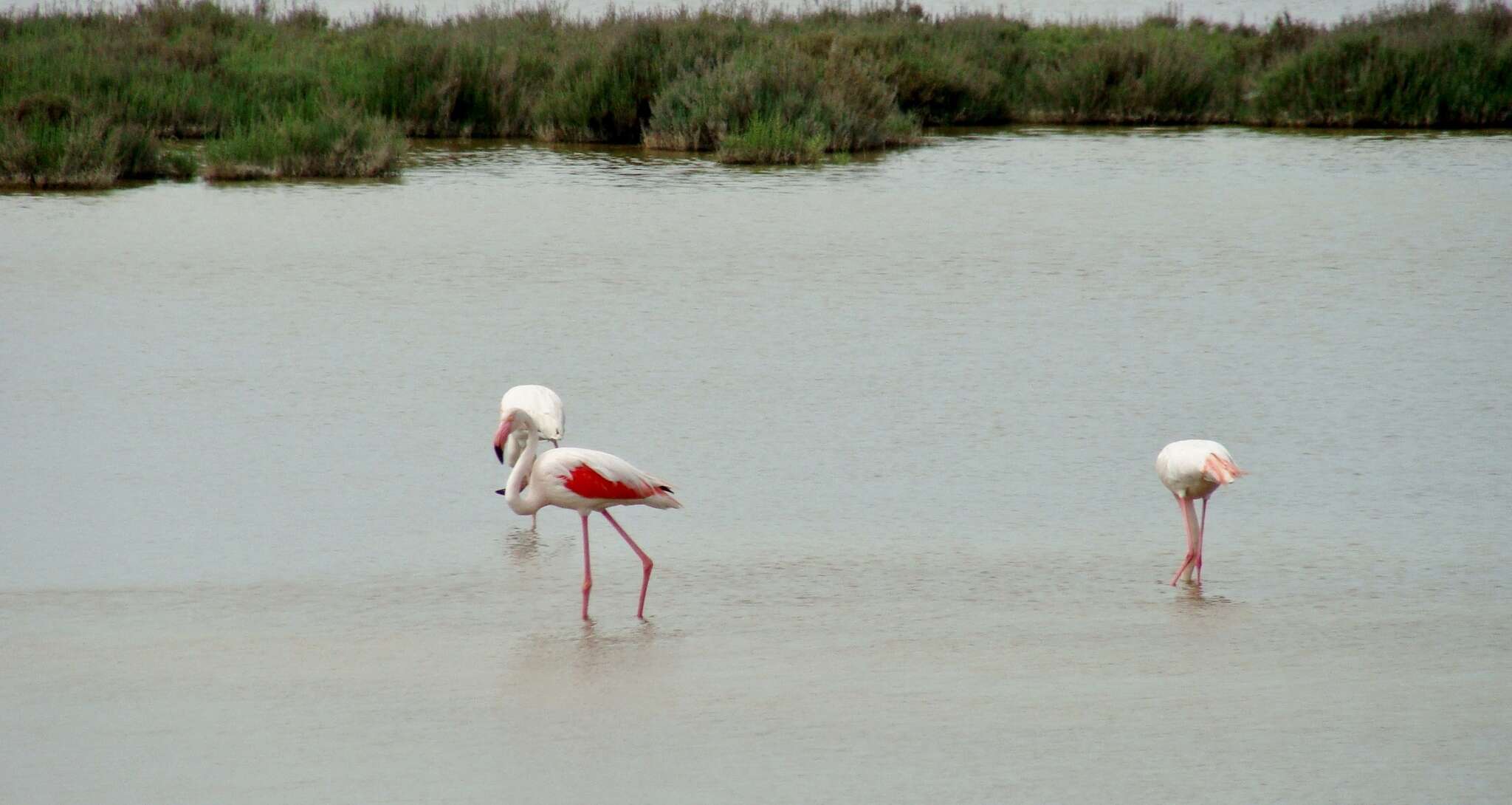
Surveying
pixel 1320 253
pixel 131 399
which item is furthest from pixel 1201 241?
pixel 131 399

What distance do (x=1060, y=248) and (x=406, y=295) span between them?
17.0 feet

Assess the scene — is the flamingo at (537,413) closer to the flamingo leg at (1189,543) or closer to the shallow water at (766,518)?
the shallow water at (766,518)

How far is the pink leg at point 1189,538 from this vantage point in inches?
264

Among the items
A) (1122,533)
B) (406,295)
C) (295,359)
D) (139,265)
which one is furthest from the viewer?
(139,265)

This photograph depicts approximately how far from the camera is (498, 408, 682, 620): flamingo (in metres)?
6.53

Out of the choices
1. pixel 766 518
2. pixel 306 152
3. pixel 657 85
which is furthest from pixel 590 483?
pixel 657 85

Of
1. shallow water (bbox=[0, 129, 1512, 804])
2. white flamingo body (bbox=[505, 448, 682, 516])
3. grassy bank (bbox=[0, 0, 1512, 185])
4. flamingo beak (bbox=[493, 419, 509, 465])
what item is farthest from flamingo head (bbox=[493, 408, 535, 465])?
grassy bank (bbox=[0, 0, 1512, 185])

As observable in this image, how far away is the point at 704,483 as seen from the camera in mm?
7977

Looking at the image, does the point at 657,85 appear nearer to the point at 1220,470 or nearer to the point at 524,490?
the point at 524,490

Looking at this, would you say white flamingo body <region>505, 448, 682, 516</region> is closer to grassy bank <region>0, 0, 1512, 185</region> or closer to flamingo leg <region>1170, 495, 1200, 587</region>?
flamingo leg <region>1170, 495, 1200, 587</region>

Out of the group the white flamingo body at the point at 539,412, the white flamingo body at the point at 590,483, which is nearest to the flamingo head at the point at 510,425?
the white flamingo body at the point at 590,483

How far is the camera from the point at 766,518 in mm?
7492

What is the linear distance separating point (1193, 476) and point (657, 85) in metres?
16.5

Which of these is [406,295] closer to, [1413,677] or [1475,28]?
[1413,677]
